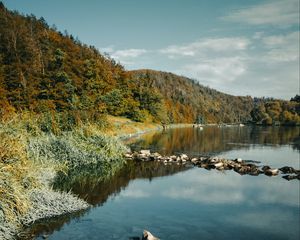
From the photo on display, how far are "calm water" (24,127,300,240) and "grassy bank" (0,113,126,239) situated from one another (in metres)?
1.11

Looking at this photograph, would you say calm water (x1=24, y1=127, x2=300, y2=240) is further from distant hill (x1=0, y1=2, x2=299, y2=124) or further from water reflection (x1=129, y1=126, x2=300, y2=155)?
distant hill (x1=0, y1=2, x2=299, y2=124)

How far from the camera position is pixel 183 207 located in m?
19.7

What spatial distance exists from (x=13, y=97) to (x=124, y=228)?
56449 mm

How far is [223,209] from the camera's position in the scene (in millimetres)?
19391

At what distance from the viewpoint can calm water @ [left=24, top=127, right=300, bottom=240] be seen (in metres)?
15.6

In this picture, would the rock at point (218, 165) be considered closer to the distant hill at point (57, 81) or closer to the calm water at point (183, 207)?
the calm water at point (183, 207)

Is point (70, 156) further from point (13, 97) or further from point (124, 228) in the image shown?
point (13, 97)

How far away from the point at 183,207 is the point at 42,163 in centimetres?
1015

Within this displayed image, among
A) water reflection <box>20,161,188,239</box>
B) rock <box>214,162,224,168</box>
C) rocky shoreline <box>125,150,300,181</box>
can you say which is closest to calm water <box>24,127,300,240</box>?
water reflection <box>20,161,188,239</box>

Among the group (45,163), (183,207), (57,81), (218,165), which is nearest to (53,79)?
(57,81)

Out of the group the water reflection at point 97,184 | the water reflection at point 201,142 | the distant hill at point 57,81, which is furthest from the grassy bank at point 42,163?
the distant hill at point 57,81

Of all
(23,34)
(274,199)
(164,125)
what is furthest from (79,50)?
(274,199)

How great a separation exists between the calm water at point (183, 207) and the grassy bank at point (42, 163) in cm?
111

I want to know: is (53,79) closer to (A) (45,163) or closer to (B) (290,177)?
(A) (45,163)
